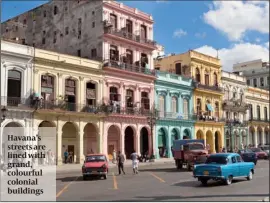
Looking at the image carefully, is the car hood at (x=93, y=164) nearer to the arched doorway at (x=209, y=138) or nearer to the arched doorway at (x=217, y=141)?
the arched doorway at (x=209, y=138)

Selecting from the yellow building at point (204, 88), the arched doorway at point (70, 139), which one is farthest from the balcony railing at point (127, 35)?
the arched doorway at point (70, 139)

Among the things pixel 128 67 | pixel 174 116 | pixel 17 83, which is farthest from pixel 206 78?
pixel 17 83

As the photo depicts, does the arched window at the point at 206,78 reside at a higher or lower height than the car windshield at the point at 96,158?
higher

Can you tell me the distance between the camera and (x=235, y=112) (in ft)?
186

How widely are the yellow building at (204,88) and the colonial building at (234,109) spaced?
5.33ft

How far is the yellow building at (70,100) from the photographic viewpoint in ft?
106

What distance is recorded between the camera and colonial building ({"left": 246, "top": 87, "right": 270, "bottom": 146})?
60250 millimetres

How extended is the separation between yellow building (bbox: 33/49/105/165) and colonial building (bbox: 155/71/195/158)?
8.61 meters

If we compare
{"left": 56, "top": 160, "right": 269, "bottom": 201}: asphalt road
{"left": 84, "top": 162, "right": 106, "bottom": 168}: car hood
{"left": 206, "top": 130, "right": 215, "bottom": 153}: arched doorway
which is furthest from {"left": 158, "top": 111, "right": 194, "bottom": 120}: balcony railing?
{"left": 56, "top": 160, "right": 269, "bottom": 201}: asphalt road

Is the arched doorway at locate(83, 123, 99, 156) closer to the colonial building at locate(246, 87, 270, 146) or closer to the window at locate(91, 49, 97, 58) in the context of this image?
the window at locate(91, 49, 97, 58)

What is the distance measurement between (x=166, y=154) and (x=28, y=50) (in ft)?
64.9

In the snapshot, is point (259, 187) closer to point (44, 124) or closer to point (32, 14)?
point (44, 124)

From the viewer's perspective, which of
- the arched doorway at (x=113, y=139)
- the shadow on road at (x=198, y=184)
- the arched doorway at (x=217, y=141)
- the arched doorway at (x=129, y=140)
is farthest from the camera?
the arched doorway at (x=217, y=141)

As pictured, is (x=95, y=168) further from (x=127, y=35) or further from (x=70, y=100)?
(x=127, y=35)
